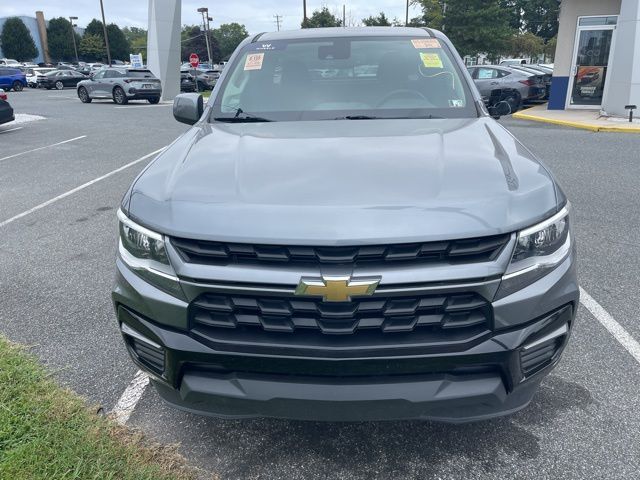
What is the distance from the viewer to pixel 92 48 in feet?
250

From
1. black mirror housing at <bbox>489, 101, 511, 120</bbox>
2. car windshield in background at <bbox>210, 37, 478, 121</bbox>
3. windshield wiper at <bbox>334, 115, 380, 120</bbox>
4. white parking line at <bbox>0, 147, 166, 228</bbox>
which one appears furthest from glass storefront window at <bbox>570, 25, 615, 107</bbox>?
windshield wiper at <bbox>334, 115, 380, 120</bbox>

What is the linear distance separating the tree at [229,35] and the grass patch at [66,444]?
356ft

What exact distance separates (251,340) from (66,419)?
127cm

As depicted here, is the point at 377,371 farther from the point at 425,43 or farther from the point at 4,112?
the point at 4,112

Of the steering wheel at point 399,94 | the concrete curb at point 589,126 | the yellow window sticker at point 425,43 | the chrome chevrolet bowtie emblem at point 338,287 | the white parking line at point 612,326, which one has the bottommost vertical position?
the concrete curb at point 589,126

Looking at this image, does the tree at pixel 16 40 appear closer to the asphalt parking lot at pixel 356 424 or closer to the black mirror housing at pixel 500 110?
the asphalt parking lot at pixel 356 424

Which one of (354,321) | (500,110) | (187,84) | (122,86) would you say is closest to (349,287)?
(354,321)

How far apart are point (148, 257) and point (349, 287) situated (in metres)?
0.80

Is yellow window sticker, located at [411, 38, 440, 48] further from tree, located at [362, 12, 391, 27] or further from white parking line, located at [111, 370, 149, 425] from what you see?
tree, located at [362, 12, 391, 27]

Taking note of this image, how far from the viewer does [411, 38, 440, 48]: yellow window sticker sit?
11.4 feet

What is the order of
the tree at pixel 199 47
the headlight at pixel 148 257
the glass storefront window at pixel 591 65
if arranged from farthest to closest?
the tree at pixel 199 47
the glass storefront window at pixel 591 65
the headlight at pixel 148 257

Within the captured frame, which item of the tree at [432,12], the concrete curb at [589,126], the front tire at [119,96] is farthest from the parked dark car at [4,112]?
the tree at [432,12]

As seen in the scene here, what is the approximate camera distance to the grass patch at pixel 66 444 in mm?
2133

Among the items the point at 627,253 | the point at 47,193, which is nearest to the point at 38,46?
the point at 47,193
